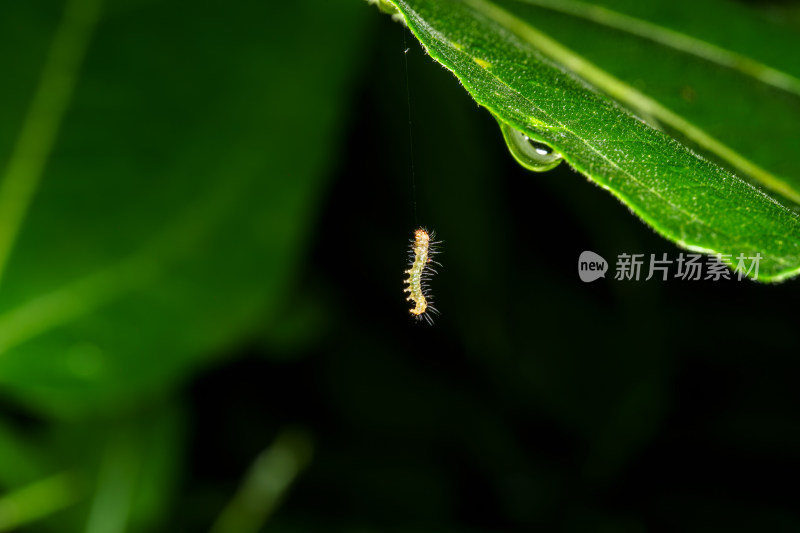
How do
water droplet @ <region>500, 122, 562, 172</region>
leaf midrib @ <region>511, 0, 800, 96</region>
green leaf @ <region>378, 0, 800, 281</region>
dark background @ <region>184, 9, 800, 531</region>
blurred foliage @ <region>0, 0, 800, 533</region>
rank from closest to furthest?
green leaf @ <region>378, 0, 800, 281</region> → water droplet @ <region>500, 122, 562, 172</region> → leaf midrib @ <region>511, 0, 800, 96</region> → blurred foliage @ <region>0, 0, 800, 533</region> → dark background @ <region>184, 9, 800, 531</region>

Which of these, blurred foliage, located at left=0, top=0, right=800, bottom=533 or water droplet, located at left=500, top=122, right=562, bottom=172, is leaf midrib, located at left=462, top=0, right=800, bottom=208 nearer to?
water droplet, located at left=500, top=122, right=562, bottom=172

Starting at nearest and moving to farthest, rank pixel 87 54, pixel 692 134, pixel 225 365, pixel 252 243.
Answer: pixel 692 134
pixel 87 54
pixel 252 243
pixel 225 365

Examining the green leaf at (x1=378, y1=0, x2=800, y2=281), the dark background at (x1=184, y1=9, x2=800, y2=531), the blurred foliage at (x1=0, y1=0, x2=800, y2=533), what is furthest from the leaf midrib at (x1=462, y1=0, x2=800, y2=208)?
the dark background at (x1=184, y1=9, x2=800, y2=531)

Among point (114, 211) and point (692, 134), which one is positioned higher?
point (114, 211)

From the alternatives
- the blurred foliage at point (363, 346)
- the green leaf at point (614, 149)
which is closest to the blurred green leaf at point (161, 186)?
the blurred foliage at point (363, 346)

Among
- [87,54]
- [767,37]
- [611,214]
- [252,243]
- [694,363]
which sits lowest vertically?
[694,363]

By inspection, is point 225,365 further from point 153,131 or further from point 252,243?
point 153,131

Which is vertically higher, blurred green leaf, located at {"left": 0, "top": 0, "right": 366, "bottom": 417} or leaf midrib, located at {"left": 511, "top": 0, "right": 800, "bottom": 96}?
blurred green leaf, located at {"left": 0, "top": 0, "right": 366, "bottom": 417}

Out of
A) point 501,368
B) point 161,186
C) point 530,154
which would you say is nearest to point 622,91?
point 530,154

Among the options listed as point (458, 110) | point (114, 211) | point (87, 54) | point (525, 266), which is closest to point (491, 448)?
point (525, 266)
